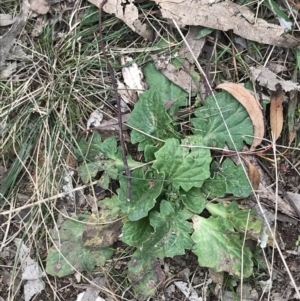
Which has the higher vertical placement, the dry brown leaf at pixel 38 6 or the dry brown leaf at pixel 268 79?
the dry brown leaf at pixel 38 6

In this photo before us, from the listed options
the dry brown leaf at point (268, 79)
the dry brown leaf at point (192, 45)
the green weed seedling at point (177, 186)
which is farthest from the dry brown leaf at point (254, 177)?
the dry brown leaf at point (192, 45)

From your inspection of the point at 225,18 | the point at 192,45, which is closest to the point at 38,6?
the point at 192,45

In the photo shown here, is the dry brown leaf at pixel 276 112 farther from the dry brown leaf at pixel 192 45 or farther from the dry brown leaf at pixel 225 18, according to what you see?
the dry brown leaf at pixel 192 45

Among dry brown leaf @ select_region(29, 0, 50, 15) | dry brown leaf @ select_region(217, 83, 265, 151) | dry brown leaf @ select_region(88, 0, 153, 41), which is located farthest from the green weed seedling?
dry brown leaf @ select_region(29, 0, 50, 15)

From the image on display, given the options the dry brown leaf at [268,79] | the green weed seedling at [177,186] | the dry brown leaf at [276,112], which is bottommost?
the green weed seedling at [177,186]

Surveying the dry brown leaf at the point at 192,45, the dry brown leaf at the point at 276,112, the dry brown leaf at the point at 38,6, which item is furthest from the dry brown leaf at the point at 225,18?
the dry brown leaf at the point at 38,6

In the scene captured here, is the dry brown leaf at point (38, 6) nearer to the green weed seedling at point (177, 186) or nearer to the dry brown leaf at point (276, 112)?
the green weed seedling at point (177, 186)

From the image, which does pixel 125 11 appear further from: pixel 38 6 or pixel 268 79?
pixel 268 79

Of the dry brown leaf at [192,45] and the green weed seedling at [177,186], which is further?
the dry brown leaf at [192,45]
